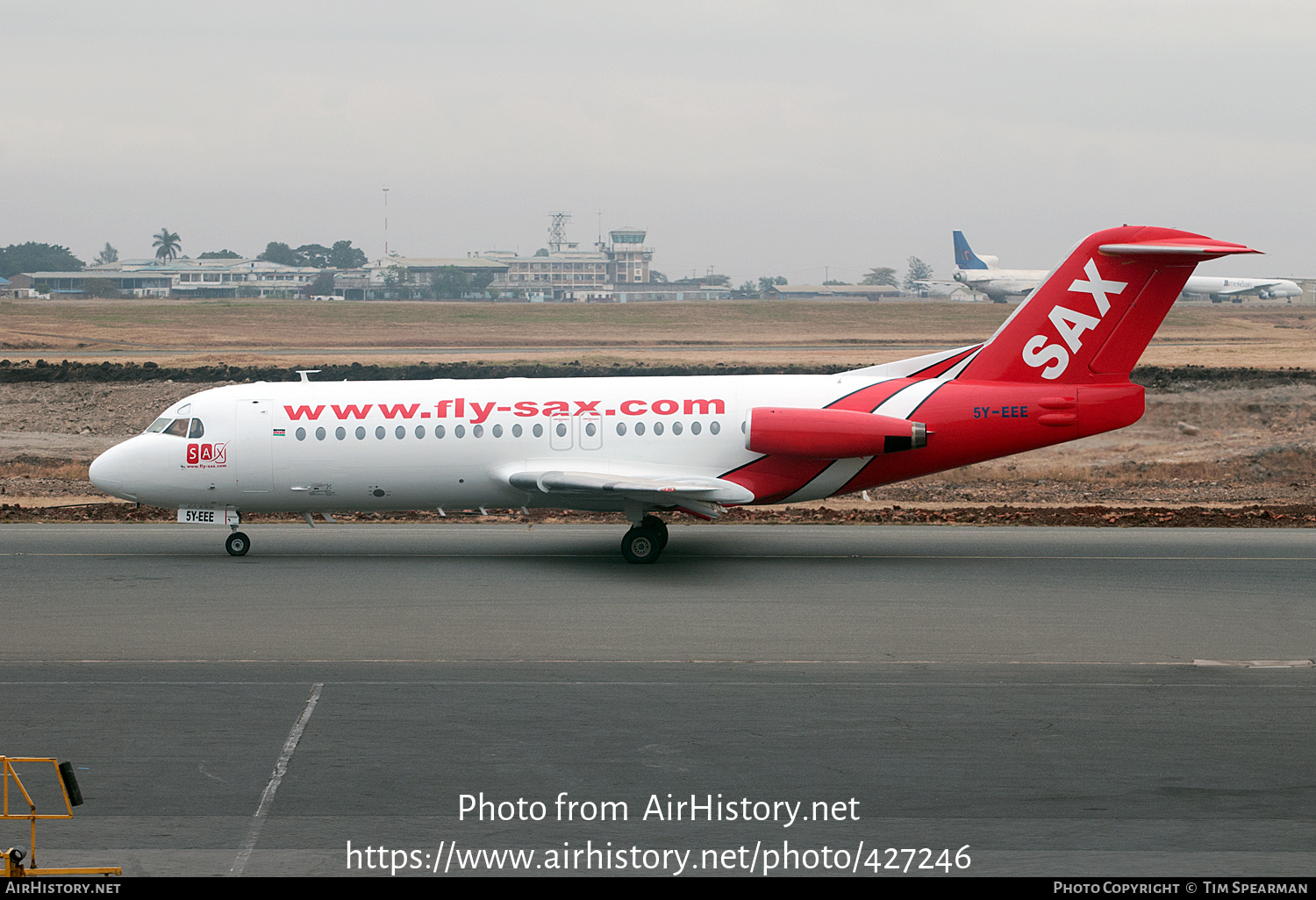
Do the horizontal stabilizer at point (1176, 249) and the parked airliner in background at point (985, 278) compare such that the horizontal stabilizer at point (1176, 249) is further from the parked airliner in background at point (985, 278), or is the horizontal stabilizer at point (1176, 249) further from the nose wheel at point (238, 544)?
the parked airliner in background at point (985, 278)

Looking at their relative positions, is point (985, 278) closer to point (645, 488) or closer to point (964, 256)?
point (964, 256)

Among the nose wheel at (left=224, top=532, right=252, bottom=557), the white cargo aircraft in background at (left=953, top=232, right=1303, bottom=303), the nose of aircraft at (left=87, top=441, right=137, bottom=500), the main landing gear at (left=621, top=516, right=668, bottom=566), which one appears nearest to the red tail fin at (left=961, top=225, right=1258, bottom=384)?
the main landing gear at (left=621, top=516, right=668, bottom=566)

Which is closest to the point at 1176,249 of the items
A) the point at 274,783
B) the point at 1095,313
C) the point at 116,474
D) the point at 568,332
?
the point at 1095,313

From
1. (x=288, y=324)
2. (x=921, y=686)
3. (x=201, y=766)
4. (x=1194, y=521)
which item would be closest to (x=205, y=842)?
(x=201, y=766)

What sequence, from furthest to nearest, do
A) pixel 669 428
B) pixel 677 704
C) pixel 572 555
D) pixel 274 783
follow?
pixel 572 555 → pixel 669 428 → pixel 677 704 → pixel 274 783

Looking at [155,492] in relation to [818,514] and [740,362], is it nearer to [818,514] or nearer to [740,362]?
[818,514]

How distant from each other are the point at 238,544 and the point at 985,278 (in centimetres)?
10443

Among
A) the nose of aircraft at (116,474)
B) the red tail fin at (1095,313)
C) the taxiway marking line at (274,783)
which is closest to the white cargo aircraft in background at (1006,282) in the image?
the red tail fin at (1095,313)

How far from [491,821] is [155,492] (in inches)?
589

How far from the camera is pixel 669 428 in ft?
72.3

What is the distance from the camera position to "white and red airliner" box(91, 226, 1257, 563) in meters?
21.3

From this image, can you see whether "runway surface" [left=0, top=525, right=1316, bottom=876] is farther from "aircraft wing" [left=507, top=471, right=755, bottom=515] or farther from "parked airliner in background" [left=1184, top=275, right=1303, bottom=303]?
"parked airliner in background" [left=1184, top=275, right=1303, bottom=303]

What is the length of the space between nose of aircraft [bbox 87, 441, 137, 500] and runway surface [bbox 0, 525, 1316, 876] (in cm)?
120

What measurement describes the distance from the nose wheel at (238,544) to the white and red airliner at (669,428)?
3 centimetres
